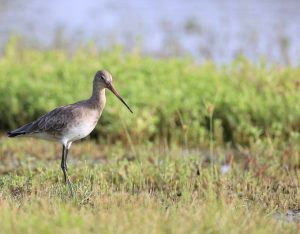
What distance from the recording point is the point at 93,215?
5.27 meters

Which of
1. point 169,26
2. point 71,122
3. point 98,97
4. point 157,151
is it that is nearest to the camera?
point 71,122

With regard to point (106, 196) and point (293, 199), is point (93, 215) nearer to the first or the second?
point (106, 196)

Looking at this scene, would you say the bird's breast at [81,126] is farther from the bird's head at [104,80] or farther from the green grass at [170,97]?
the green grass at [170,97]

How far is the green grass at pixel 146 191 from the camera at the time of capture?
4965 millimetres

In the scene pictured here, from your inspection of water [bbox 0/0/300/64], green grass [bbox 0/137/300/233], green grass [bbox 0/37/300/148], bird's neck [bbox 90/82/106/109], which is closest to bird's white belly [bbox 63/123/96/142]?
bird's neck [bbox 90/82/106/109]

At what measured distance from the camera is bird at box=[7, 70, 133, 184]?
6.76 meters

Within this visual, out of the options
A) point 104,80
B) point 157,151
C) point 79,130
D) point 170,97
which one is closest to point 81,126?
point 79,130

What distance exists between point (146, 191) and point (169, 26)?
438 inches

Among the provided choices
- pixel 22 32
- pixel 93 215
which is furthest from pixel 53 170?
pixel 22 32

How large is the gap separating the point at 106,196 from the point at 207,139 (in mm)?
3583

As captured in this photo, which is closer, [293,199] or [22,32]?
[293,199]

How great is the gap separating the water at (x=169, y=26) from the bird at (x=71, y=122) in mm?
6603

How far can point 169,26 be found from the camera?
56.6 ft

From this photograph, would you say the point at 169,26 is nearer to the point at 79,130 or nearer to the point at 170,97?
the point at 170,97
